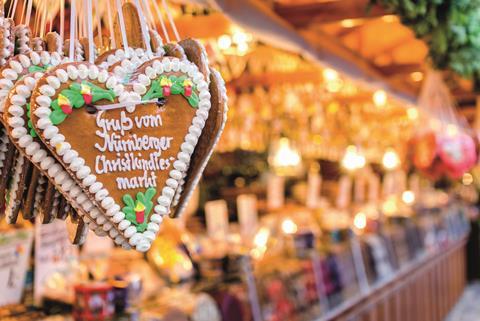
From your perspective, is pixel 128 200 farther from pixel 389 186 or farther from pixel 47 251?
pixel 389 186

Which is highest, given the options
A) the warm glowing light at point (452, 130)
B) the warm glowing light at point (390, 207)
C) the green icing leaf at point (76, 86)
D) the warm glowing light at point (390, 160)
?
the warm glowing light at point (390, 160)

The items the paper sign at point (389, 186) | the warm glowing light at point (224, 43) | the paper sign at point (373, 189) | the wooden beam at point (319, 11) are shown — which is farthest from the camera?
the paper sign at point (389, 186)

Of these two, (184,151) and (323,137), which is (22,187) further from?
(323,137)

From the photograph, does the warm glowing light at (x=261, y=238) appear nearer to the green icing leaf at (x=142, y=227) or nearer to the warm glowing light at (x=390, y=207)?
the warm glowing light at (x=390, y=207)

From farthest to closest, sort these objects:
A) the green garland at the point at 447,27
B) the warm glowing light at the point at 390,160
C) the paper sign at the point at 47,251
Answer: the warm glowing light at the point at 390,160, the paper sign at the point at 47,251, the green garland at the point at 447,27

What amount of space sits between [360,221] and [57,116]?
622 cm

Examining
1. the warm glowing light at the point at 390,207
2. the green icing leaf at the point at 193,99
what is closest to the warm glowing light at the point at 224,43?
the warm glowing light at the point at 390,207

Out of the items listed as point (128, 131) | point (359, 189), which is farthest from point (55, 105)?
point (359, 189)

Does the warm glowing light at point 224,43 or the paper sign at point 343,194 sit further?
the paper sign at point 343,194

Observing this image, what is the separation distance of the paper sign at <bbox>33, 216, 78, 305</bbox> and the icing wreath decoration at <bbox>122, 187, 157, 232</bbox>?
1.76 m

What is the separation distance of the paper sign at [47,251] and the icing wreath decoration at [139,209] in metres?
1.76

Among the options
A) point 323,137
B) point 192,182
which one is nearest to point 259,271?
point 192,182

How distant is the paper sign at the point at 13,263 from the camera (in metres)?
2.48

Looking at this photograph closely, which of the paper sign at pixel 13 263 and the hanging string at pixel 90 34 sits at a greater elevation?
the hanging string at pixel 90 34
